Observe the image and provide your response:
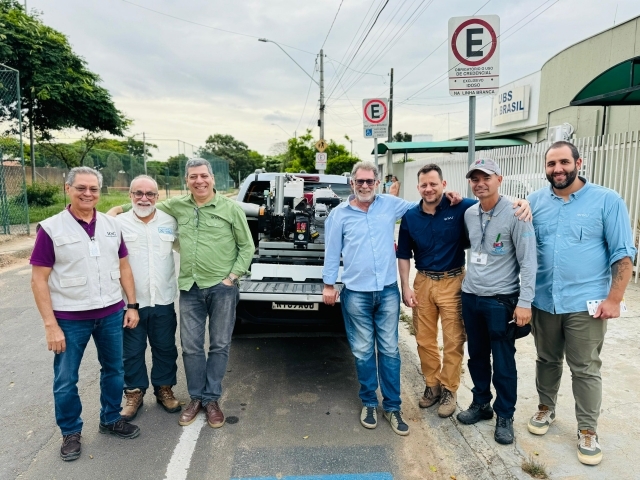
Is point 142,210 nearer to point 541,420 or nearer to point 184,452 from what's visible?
point 184,452

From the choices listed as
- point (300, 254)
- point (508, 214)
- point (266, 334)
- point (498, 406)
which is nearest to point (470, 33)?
point (508, 214)

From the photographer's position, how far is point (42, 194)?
17.6 meters

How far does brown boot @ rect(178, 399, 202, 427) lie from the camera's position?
3.49m

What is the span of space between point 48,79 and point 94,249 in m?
16.5

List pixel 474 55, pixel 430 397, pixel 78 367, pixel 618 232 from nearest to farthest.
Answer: pixel 618 232, pixel 78 367, pixel 430 397, pixel 474 55

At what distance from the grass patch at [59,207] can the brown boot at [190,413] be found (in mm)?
13027

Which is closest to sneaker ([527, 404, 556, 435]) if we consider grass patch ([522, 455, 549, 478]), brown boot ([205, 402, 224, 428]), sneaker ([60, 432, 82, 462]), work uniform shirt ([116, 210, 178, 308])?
grass patch ([522, 455, 549, 478])

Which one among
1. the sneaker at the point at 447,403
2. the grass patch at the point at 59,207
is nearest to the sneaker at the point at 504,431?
the sneaker at the point at 447,403

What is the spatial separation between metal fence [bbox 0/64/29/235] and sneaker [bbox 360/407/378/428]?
37.0 ft

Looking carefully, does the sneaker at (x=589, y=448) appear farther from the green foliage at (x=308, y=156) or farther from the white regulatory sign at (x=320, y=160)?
the green foliage at (x=308, y=156)

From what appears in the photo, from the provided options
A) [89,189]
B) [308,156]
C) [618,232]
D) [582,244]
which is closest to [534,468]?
[582,244]

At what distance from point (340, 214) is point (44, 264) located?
197 centimetres

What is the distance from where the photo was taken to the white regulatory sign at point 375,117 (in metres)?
8.18

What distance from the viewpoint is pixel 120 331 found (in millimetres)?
3223
